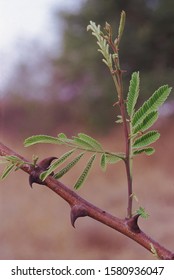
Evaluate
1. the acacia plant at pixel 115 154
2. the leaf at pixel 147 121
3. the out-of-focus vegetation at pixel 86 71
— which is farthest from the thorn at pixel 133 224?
the out-of-focus vegetation at pixel 86 71

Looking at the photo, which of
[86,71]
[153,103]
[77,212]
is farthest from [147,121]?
[86,71]

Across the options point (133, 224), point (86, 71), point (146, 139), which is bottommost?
point (133, 224)

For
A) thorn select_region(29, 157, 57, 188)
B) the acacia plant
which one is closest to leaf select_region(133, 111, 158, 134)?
the acacia plant

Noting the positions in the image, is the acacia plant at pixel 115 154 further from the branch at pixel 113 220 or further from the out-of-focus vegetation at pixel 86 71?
the out-of-focus vegetation at pixel 86 71

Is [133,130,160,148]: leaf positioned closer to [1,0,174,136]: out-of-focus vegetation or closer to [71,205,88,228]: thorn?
[71,205,88,228]: thorn

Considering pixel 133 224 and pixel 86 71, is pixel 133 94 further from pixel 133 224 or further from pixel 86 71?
pixel 86 71
